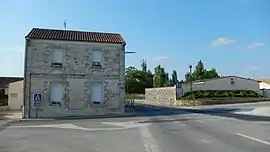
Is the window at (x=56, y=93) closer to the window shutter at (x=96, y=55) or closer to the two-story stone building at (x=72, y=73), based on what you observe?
the two-story stone building at (x=72, y=73)

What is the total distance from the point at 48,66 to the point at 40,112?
4474 mm

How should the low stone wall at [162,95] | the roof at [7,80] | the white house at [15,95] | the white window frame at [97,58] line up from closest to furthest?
the white window frame at [97,58] → the white house at [15,95] → the low stone wall at [162,95] → the roof at [7,80]

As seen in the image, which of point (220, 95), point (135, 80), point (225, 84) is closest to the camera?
point (220, 95)

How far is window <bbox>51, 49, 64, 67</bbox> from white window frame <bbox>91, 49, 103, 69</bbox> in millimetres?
3097

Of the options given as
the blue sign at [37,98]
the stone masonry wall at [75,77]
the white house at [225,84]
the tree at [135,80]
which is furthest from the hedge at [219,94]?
the tree at [135,80]

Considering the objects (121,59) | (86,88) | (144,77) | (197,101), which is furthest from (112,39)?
(144,77)

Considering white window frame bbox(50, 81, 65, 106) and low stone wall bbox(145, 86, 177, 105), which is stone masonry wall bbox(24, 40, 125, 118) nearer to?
white window frame bbox(50, 81, 65, 106)

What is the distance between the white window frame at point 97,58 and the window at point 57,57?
310 cm

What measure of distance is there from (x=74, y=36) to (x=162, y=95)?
3973 cm

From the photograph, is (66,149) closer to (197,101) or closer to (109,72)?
(109,72)

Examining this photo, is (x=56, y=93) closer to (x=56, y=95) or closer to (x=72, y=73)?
(x=56, y=95)

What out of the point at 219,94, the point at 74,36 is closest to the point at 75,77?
the point at 74,36

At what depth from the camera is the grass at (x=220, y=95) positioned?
60734 millimetres

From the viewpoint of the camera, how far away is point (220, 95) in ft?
205
